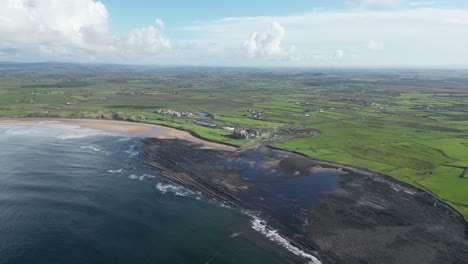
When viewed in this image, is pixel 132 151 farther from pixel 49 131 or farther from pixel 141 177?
pixel 49 131

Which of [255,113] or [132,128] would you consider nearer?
[132,128]

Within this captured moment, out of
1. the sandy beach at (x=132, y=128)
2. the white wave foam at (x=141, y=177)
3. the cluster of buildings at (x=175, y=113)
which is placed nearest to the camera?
the white wave foam at (x=141, y=177)

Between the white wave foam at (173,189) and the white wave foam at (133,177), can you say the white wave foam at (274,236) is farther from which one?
the white wave foam at (133,177)

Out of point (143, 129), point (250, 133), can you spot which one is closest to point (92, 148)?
point (143, 129)

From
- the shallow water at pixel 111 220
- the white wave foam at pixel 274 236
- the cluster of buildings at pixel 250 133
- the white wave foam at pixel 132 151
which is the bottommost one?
the white wave foam at pixel 274 236

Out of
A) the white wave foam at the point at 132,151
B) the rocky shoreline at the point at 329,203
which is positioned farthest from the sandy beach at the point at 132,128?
the white wave foam at the point at 132,151

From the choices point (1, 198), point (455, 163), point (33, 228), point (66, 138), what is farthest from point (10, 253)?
point (455, 163)
